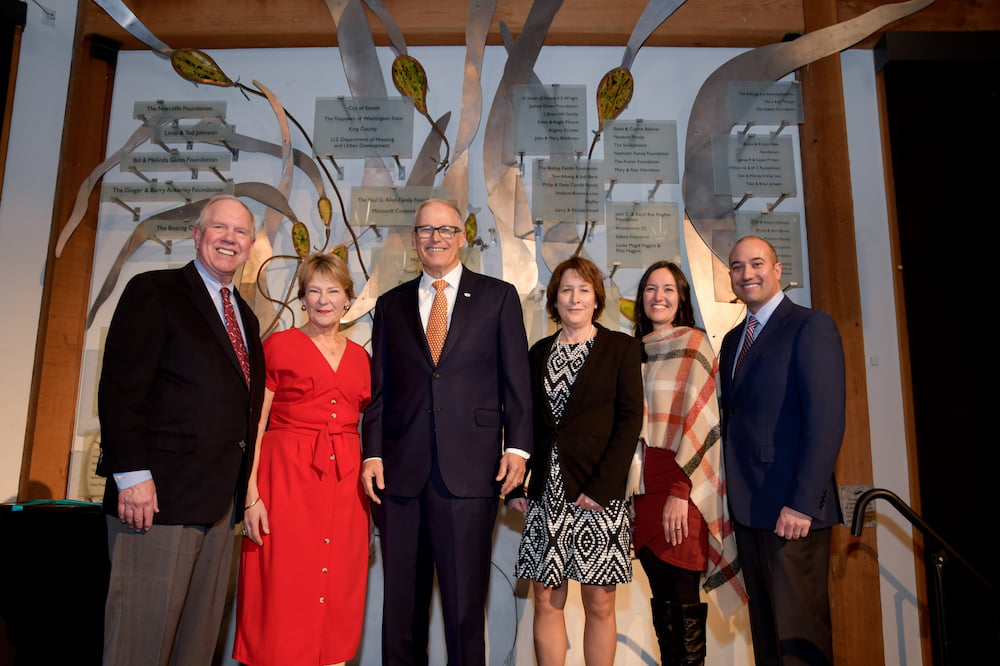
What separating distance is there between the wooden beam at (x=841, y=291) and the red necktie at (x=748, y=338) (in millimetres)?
1067

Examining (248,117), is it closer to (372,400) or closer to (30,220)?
(30,220)

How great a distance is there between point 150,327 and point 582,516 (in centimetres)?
144

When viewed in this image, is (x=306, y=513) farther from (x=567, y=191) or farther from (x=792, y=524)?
(x=567, y=191)

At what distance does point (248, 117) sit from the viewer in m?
3.41

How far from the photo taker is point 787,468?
197cm

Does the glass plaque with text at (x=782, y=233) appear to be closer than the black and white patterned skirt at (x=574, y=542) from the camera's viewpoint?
No

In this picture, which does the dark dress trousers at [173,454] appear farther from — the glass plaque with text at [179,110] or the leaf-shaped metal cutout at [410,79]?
the glass plaque with text at [179,110]

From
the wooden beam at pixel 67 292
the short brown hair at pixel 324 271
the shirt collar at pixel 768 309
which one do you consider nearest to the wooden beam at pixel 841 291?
the shirt collar at pixel 768 309

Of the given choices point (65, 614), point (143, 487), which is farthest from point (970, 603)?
point (65, 614)

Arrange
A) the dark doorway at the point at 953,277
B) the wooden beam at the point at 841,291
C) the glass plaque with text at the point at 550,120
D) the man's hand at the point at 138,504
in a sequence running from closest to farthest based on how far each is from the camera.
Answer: the man's hand at the point at 138,504 < the wooden beam at the point at 841,291 < the dark doorway at the point at 953,277 < the glass plaque with text at the point at 550,120

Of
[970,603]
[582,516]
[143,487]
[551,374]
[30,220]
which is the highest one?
[30,220]

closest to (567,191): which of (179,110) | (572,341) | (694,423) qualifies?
(572,341)

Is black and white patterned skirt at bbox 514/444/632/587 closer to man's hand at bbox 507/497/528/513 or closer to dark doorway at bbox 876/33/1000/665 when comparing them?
man's hand at bbox 507/497/528/513

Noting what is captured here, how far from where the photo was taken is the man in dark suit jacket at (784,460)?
1.90m
